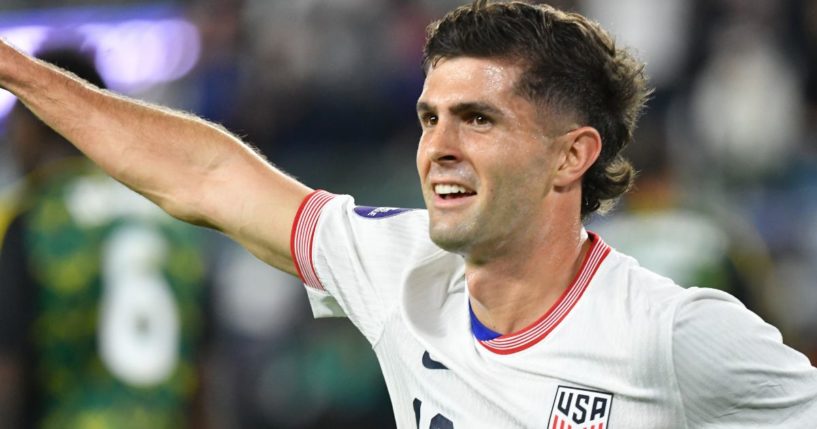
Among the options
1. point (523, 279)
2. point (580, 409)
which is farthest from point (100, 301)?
point (580, 409)

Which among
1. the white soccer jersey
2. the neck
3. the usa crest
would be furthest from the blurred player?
the usa crest

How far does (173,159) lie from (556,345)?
3.72 ft

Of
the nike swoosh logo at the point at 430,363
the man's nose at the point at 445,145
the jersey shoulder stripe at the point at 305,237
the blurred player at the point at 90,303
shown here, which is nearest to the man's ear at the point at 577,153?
the man's nose at the point at 445,145

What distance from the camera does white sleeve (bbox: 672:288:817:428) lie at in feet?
9.92

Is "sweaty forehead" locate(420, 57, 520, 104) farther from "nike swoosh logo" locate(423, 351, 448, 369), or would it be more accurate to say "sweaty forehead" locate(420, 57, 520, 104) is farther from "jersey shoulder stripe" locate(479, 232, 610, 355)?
"nike swoosh logo" locate(423, 351, 448, 369)

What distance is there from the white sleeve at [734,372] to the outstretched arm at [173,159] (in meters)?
1.10

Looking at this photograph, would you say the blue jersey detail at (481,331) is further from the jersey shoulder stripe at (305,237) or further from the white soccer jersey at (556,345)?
the jersey shoulder stripe at (305,237)

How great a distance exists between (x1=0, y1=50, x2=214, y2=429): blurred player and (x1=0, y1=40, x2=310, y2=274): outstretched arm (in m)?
1.61

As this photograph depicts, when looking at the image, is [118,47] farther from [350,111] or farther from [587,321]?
[587,321]

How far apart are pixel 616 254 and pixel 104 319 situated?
250 centimetres

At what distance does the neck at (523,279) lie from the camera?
3379mm

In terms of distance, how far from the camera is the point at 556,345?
324cm

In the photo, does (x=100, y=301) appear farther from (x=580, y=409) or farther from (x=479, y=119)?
(x=580, y=409)

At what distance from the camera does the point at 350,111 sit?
9172mm
